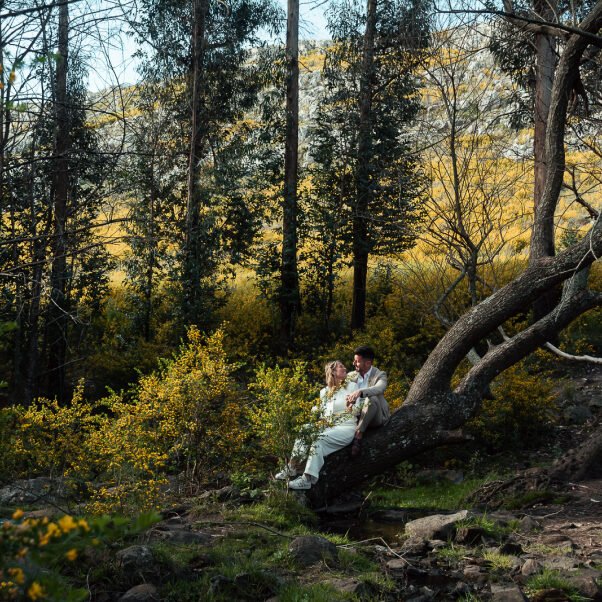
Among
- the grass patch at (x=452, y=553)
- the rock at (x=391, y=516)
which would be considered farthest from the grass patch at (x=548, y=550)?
the rock at (x=391, y=516)

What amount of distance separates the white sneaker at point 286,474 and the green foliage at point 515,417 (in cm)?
360

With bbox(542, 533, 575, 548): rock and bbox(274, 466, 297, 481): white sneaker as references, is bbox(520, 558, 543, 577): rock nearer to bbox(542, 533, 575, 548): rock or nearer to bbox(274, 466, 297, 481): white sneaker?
bbox(542, 533, 575, 548): rock

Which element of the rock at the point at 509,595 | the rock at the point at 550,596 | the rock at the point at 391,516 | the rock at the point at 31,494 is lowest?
the rock at the point at 391,516

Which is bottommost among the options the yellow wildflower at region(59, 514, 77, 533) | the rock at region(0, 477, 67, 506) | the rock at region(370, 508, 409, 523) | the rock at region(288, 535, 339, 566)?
the rock at region(370, 508, 409, 523)

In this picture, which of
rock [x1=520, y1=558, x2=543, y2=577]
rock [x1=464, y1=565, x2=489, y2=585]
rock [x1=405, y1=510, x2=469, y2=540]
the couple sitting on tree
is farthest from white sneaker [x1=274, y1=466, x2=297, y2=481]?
rock [x1=520, y1=558, x2=543, y2=577]

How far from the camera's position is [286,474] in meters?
7.29

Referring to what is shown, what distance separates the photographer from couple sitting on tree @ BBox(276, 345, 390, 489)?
24.2 ft

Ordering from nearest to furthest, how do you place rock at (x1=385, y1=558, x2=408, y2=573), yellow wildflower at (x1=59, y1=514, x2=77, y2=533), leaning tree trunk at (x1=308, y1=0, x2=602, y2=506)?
1. yellow wildflower at (x1=59, y1=514, x2=77, y2=533)
2. rock at (x1=385, y1=558, x2=408, y2=573)
3. leaning tree trunk at (x1=308, y1=0, x2=602, y2=506)

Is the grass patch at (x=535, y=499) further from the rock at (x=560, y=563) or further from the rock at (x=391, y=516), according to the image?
the rock at (x=560, y=563)

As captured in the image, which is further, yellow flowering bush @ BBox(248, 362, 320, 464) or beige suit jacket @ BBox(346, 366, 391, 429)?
beige suit jacket @ BBox(346, 366, 391, 429)

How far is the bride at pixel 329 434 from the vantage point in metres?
7.36

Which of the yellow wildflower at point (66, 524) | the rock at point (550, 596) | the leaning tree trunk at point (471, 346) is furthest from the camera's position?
the leaning tree trunk at point (471, 346)

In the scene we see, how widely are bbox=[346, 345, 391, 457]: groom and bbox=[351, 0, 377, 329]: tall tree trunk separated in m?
8.38

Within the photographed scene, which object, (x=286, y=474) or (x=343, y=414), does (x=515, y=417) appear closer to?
(x=343, y=414)
